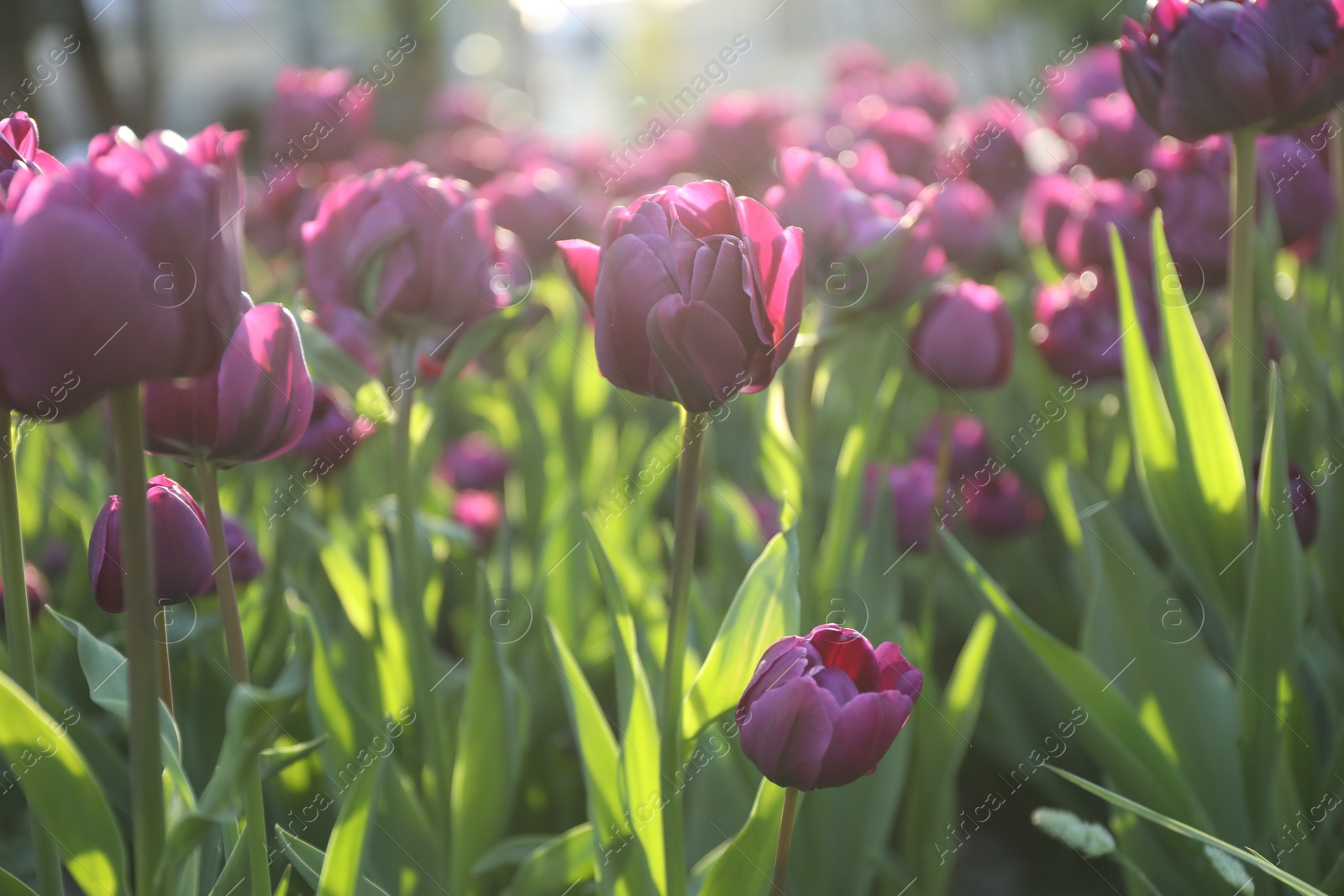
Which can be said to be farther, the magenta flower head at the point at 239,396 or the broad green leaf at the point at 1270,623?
the broad green leaf at the point at 1270,623

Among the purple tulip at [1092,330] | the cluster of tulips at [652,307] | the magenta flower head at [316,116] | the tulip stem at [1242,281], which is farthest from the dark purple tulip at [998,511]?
the magenta flower head at [316,116]

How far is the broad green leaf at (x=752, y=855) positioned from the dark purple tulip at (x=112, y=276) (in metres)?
0.50

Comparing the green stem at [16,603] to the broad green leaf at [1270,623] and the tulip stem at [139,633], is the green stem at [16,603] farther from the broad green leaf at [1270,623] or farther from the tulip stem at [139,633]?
the broad green leaf at [1270,623]

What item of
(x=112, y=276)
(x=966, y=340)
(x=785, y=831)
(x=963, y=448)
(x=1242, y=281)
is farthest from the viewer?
(x=963, y=448)

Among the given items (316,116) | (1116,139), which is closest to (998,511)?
A: (1116,139)

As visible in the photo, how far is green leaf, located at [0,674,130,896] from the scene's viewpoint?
53 cm

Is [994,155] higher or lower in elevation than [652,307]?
lower

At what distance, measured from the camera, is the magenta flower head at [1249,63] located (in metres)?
0.81

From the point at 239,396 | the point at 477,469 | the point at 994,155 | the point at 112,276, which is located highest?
the point at 112,276

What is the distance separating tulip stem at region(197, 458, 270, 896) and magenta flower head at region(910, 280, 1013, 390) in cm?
82

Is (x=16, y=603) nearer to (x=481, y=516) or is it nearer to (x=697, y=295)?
(x=697, y=295)

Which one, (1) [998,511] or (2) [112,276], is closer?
(2) [112,276]

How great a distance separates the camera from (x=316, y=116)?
214 centimetres

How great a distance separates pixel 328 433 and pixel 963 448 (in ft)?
3.01
